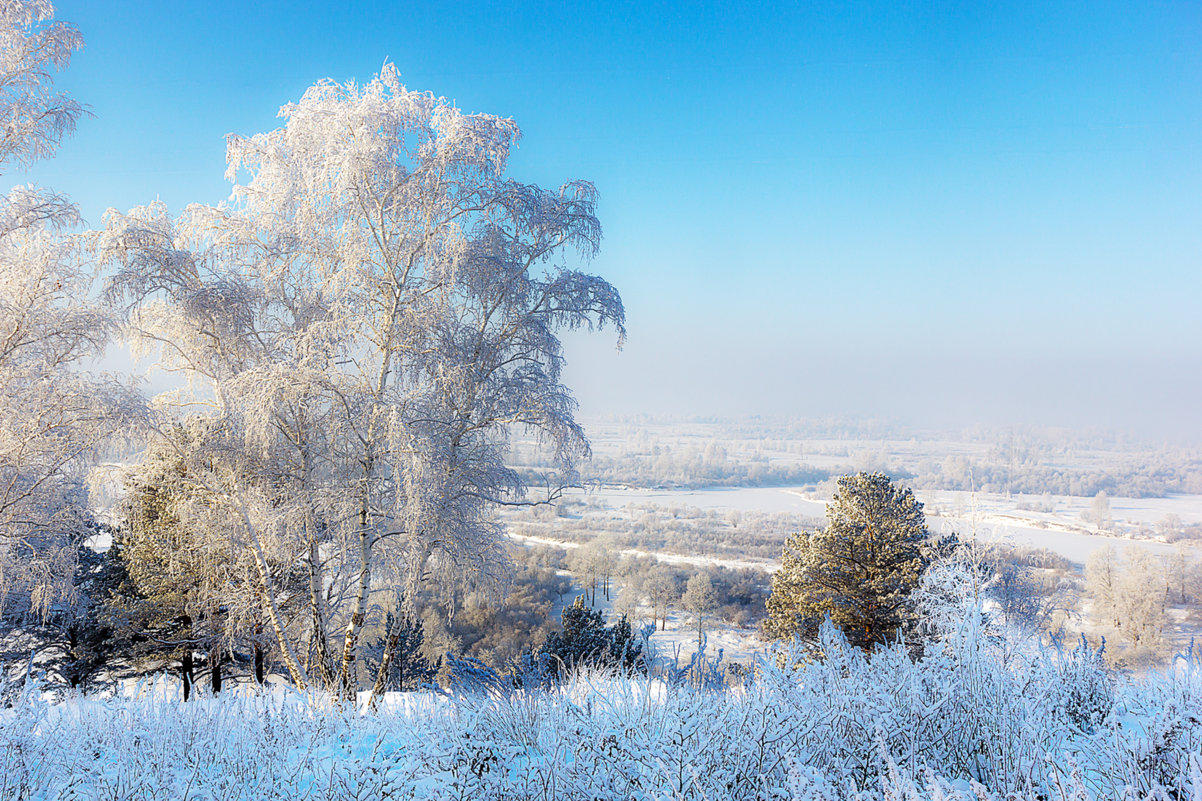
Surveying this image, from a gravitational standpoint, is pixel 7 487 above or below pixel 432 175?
below

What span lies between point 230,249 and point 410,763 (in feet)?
18.8

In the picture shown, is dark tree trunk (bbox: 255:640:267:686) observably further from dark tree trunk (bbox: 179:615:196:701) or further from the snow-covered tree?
the snow-covered tree

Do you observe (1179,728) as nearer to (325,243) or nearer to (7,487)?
(325,243)

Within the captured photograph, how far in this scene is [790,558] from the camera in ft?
39.0

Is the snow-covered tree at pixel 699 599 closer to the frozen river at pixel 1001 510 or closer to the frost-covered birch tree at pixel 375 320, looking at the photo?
the frozen river at pixel 1001 510

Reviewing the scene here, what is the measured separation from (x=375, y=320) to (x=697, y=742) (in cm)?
505

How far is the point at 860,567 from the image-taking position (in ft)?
35.4

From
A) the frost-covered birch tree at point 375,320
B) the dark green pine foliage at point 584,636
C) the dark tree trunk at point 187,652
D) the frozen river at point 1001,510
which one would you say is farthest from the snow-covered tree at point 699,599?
the frost-covered birch tree at point 375,320

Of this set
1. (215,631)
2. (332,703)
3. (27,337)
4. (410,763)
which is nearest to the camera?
(410,763)

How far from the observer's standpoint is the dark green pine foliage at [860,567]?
1033 centimetres

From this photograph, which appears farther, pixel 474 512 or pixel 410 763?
pixel 474 512

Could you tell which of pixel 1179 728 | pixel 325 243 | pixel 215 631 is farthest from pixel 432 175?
pixel 215 631

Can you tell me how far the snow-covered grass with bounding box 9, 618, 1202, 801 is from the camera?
2119mm

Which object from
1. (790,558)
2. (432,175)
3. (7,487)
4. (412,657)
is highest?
(432,175)
